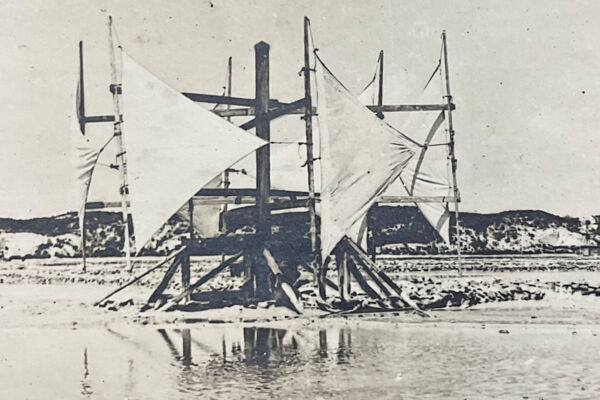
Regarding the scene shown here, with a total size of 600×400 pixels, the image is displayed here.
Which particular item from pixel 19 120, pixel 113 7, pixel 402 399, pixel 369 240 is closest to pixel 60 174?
pixel 19 120

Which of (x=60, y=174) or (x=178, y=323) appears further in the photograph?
(x=60, y=174)

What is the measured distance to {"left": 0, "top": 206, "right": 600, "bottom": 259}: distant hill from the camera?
12.8 meters

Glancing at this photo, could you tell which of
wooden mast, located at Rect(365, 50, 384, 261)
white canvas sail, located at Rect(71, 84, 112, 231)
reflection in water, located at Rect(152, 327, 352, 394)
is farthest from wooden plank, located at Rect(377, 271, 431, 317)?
white canvas sail, located at Rect(71, 84, 112, 231)

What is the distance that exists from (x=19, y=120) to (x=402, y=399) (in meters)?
7.76

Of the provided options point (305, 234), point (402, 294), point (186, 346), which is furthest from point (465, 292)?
point (186, 346)

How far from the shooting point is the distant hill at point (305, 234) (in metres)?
12.8

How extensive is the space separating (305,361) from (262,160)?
13.7 ft

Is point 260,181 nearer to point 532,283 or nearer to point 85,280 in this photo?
point 85,280

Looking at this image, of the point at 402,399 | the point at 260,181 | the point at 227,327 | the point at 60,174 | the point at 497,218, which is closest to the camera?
→ the point at 402,399

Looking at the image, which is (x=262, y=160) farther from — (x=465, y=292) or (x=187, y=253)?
(x=465, y=292)

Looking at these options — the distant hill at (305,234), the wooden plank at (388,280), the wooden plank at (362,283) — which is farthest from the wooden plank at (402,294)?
the distant hill at (305,234)

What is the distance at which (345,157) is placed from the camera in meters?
11.9

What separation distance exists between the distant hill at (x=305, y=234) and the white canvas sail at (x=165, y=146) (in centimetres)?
114

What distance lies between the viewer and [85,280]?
14.2 m
